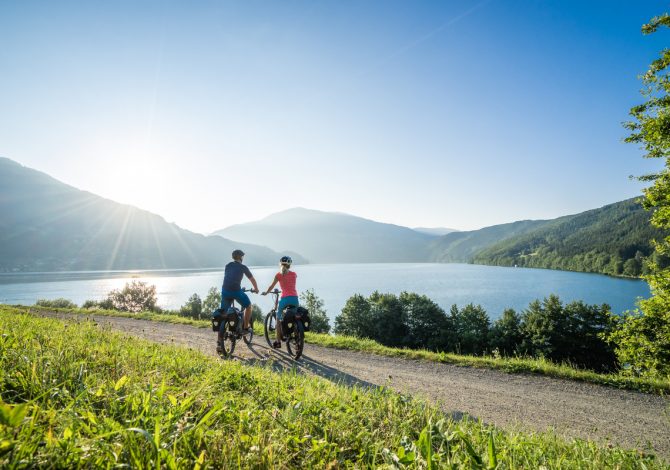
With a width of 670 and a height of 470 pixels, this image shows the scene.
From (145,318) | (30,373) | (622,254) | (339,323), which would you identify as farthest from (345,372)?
(622,254)

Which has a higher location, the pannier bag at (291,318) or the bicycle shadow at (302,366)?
the pannier bag at (291,318)

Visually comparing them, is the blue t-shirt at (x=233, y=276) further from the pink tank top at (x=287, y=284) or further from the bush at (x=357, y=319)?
the bush at (x=357, y=319)

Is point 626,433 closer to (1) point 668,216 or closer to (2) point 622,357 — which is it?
(1) point 668,216

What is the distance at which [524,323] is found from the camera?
40312 millimetres

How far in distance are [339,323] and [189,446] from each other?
49.7m

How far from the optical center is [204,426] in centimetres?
226

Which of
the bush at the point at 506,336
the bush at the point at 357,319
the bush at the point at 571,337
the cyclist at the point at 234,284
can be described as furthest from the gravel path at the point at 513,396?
the bush at the point at 357,319

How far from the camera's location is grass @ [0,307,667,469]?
1687 mm

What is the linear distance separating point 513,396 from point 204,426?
7.26 meters

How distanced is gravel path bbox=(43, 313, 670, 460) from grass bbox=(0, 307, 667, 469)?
209 centimetres

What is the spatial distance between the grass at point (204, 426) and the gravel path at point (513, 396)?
2.09 meters

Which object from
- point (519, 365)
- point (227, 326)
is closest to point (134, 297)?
point (227, 326)

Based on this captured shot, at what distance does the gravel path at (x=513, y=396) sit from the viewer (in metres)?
5.50

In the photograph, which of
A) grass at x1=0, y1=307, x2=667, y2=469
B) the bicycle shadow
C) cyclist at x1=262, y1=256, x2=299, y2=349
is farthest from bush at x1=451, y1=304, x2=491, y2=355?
grass at x1=0, y1=307, x2=667, y2=469
